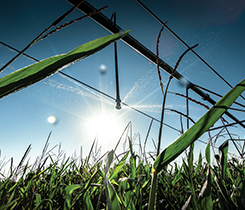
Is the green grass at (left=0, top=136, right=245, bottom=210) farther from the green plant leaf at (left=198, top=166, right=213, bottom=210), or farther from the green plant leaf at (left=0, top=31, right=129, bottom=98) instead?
the green plant leaf at (left=0, top=31, right=129, bottom=98)

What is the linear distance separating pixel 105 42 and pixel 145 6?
1.76 m

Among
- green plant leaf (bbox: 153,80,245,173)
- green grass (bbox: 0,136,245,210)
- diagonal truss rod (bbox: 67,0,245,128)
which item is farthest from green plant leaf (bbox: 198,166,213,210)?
diagonal truss rod (bbox: 67,0,245,128)

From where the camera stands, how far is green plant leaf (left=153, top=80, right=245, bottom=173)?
0.22 metres

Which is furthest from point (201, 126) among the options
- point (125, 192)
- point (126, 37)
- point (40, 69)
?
point (126, 37)

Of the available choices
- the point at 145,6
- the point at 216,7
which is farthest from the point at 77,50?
the point at 216,7

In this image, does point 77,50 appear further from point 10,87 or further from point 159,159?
point 159,159

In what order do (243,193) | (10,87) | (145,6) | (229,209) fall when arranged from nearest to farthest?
(10,87)
(243,193)
(229,209)
(145,6)

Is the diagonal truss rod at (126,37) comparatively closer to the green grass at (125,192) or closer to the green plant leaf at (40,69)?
the green grass at (125,192)

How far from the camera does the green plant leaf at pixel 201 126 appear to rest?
219mm

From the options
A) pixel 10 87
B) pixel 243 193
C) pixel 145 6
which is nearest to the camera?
pixel 10 87

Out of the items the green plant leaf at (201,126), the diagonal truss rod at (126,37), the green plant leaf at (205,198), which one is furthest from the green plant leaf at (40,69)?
the diagonal truss rod at (126,37)

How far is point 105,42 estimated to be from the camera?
182 mm

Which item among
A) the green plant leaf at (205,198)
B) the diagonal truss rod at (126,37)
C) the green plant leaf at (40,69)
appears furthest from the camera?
the diagonal truss rod at (126,37)

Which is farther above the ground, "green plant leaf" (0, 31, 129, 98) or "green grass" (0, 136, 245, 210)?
"green plant leaf" (0, 31, 129, 98)
